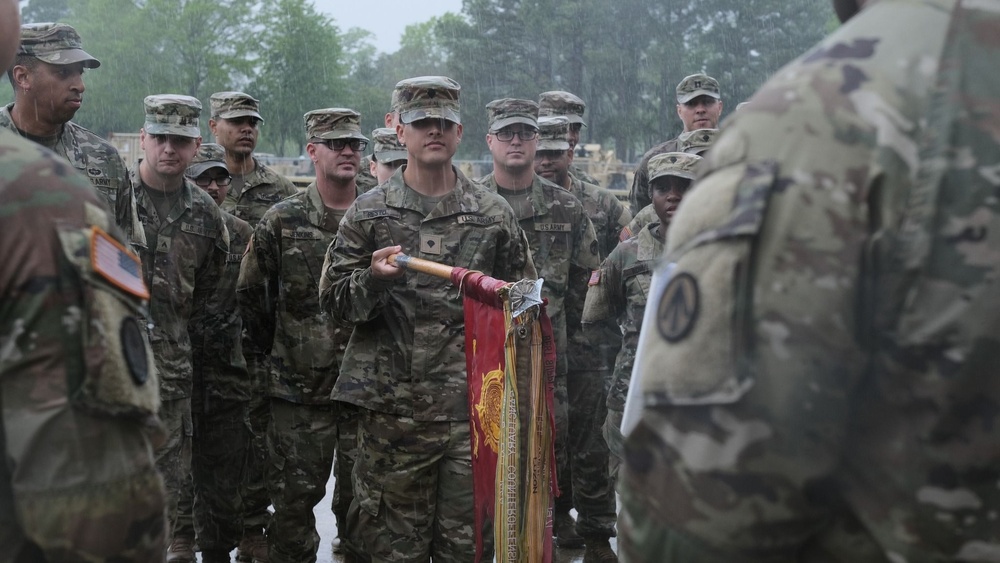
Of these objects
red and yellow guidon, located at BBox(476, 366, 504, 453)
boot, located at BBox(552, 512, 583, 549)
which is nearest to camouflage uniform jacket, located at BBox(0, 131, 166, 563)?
red and yellow guidon, located at BBox(476, 366, 504, 453)

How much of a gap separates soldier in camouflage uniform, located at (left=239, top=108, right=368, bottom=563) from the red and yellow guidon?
5.59ft

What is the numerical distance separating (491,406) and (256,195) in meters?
4.19

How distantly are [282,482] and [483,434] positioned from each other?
2084 millimetres

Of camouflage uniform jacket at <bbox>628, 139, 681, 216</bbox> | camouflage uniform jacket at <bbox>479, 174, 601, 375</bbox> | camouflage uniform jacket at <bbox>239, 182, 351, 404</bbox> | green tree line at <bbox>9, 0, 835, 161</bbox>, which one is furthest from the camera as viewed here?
green tree line at <bbox>9, 0, 835, 161</bbox>

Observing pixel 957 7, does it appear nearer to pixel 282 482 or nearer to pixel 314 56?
pixel 282 482

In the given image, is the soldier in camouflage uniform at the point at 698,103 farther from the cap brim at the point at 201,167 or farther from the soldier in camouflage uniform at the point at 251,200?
the cap brim at the point at 201,167

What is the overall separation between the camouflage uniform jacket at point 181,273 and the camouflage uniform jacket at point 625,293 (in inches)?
84.6

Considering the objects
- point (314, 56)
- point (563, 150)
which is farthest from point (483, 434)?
point (314, 56)

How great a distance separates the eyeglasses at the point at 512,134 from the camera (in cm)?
723

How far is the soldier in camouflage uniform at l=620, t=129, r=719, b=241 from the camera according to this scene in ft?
21.2

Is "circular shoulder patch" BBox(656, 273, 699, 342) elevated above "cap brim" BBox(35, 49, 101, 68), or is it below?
below

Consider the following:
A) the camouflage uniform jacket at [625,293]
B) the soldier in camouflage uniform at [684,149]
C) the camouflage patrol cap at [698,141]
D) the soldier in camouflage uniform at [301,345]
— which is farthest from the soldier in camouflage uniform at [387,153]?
the camouflage uniform jacket at [625,293]

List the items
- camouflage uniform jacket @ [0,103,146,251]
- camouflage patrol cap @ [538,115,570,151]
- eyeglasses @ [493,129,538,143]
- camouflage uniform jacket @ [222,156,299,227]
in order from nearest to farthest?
camouflage uniform jacket @ [0,103,146,251] → eyeglasses @ [493,129,538,143] → camouflage patrol cap @ [538,115,570,151] → camouflage uniform jacket @ [222,156,299,227]

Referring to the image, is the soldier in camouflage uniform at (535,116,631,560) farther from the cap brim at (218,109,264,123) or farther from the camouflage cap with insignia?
the cap brim at (218,109,264,123)
